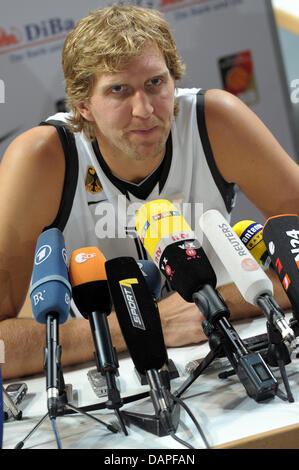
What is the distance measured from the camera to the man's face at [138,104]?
0.87 metres

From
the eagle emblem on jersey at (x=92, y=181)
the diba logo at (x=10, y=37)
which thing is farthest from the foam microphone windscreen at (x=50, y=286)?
the diba logo at (x=10, y=37)

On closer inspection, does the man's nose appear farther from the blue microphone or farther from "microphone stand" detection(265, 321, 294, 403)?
"microphone stand" detection(265, 321, 294, 403)

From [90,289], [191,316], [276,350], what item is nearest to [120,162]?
[191,316]

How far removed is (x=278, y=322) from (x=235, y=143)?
0.65 meters

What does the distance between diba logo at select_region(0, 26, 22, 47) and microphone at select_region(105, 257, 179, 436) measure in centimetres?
91

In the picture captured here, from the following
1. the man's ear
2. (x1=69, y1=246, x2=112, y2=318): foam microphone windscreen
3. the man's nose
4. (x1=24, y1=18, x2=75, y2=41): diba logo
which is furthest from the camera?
(x1=24, y1=18, x2=75, y2=41): diba logo

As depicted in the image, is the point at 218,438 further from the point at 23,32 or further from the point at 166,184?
the point at 23,32

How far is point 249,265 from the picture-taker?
606mm

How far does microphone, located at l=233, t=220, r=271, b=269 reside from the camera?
2.47 ft

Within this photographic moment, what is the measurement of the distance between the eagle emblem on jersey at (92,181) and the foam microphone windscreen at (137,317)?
47cm

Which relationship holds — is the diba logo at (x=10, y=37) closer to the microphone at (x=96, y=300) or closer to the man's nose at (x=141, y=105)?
the man's nose at (x=141, y=105)

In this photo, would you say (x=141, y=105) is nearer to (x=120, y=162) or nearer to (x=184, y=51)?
(x=120, y=162)

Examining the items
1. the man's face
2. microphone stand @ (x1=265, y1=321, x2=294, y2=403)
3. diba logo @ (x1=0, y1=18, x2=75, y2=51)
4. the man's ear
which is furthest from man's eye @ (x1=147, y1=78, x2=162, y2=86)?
diba logo @ (x1=0, y1=18, x2=75, y2=51)

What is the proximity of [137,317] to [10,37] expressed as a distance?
1.00 meters
